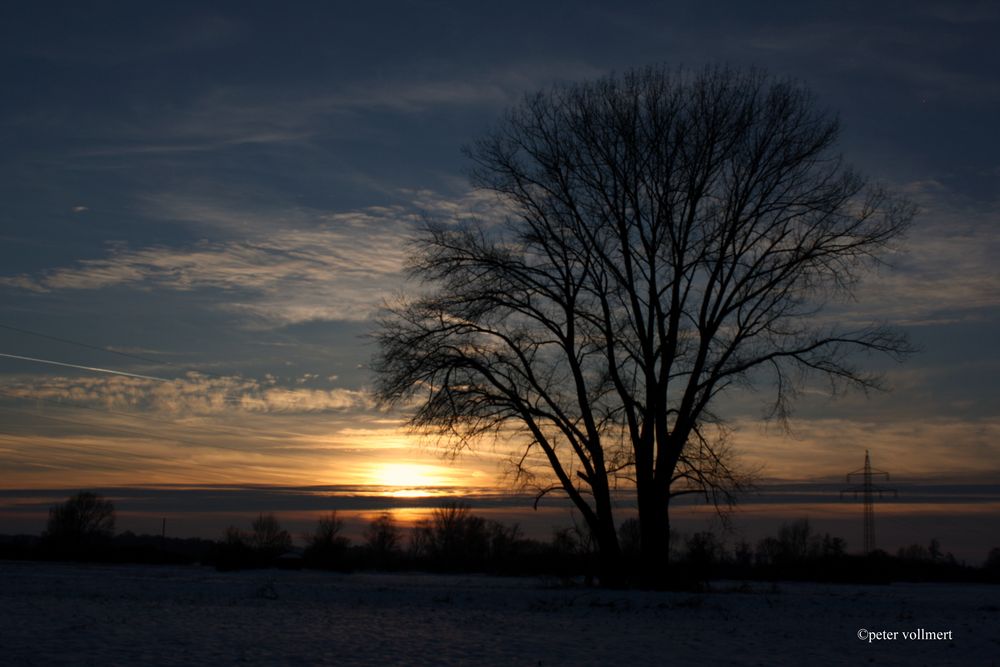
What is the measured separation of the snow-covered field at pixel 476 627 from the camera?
43.7 feet

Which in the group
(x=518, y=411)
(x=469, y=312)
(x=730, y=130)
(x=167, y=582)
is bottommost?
(x=167, y=582)

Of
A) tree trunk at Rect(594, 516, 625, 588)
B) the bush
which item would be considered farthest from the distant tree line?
the bush

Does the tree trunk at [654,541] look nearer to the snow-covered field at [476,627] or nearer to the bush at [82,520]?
the snow-covered field at [476,627]

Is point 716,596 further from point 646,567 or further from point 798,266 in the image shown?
point 798,266

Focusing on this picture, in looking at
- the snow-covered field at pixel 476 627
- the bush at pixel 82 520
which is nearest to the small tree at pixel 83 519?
the bush at pixel 82 520

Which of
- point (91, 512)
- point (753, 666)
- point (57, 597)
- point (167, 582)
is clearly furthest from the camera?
point (91, 512)

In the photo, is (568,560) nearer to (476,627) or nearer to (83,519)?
(476,627)

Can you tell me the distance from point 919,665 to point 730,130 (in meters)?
16.4

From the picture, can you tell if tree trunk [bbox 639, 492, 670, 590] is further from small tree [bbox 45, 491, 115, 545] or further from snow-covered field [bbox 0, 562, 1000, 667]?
small tree [bbox 45, 491, 115, 545]

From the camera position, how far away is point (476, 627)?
56.9 ft

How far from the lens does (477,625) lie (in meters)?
17.7

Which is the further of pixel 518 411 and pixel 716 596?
pixel 518 411

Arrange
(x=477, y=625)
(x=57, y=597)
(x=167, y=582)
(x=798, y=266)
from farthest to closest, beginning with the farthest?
(x=167, y=582) → (x=798, y=266) → (x=57, y=597) → (x=477, y=625)

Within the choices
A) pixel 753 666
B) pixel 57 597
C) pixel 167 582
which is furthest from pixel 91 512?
pixel 753 666
